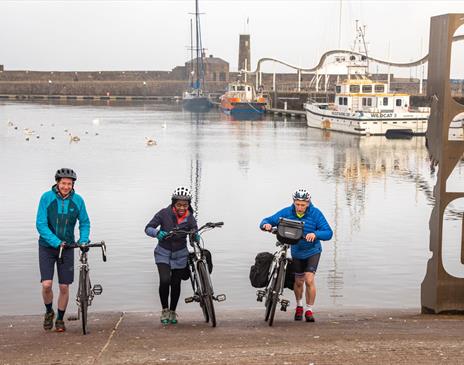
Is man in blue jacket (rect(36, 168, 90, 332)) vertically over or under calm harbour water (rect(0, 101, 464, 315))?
over

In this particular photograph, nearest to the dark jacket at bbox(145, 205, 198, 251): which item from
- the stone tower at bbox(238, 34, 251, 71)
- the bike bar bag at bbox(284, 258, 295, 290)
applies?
the bike bar bag at bbox(284, 258, 295, 290)

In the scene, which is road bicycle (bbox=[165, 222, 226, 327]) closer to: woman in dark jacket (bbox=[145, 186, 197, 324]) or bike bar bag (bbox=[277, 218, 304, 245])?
woman in dark jacket (bbox=[145, 186, 197, 324])

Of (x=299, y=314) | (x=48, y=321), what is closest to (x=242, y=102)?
(x=299, y=314)

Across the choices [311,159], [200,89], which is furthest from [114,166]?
[200,89]

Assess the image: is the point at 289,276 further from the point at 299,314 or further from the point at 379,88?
the point at 379,88

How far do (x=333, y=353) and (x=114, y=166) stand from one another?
29991 mm

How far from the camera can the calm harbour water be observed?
1366 cm

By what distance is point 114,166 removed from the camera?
3625cm

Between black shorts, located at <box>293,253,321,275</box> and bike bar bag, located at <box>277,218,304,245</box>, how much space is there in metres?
0.34

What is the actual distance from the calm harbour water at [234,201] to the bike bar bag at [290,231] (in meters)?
4.19

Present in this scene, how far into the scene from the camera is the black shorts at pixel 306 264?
8.45 metres

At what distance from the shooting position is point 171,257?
8156 mm

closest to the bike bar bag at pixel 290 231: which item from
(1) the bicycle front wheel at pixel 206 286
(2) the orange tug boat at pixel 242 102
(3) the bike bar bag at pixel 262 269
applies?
(3) the bike bar bag at pixel 262 269

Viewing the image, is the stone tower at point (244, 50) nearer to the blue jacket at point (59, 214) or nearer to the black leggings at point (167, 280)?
the black leggings at point (167, 280)
